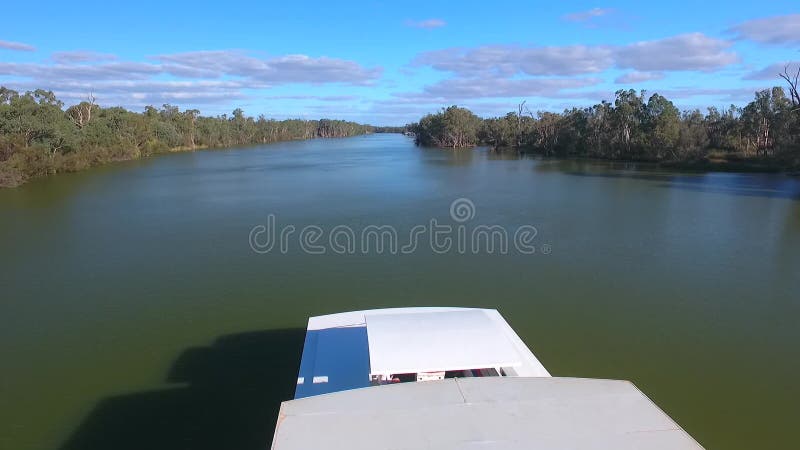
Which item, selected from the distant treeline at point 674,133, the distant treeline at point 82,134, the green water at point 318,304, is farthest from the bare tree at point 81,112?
the distant treeline at point 674,133


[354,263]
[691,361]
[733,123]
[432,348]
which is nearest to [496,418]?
[432,348]

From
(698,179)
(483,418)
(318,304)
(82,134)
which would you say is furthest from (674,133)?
(82,134)

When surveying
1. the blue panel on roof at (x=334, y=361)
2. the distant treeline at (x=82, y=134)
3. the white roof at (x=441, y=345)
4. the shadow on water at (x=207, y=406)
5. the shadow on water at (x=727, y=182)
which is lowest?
the shadow on water at (x=207, y=406)

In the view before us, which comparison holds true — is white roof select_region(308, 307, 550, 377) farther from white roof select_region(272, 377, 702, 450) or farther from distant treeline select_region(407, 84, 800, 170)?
distant treeline select_region(407, 84, 800, 170)

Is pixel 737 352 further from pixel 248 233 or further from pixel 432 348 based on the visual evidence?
pixel 248 233

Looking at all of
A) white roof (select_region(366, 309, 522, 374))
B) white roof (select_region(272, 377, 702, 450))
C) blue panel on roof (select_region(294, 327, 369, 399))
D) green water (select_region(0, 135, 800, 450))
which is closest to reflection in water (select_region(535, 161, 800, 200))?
green water (select_region(0, 135, 800, 450))

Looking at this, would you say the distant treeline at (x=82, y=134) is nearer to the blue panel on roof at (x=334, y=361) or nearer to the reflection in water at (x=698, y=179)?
the blue panel on roof at (x=334, y=361)

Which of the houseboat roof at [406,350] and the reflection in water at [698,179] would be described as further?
the reflection in water at [698,179]
